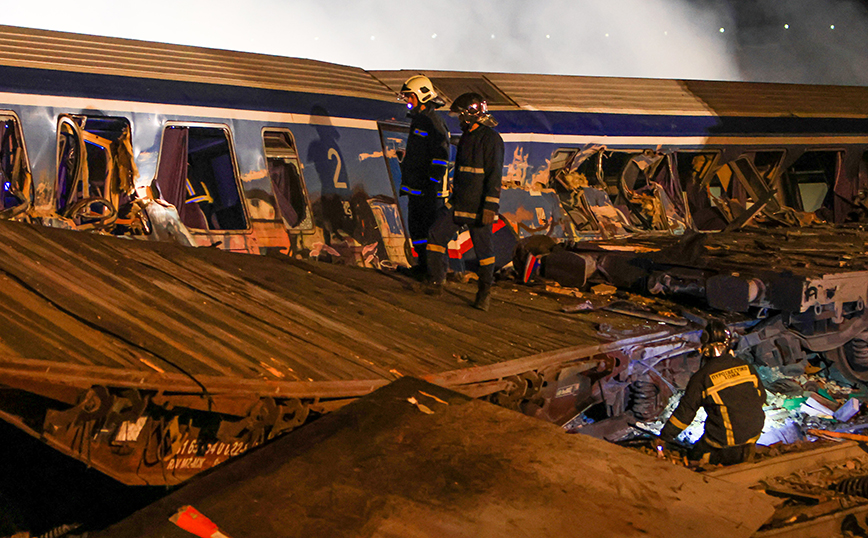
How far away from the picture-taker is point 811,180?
10.5 metres

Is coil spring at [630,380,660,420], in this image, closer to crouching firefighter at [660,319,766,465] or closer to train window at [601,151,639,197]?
crouching firefighter at [660,319,766,465]

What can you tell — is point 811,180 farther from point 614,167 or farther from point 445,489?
point 445,489

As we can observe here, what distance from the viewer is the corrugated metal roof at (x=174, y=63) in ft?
15.3

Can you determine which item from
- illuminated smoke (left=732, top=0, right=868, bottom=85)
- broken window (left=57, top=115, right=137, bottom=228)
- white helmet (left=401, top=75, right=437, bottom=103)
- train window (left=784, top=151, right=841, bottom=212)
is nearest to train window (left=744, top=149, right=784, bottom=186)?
train window (left=784, top=151, right=841, bottom=212)

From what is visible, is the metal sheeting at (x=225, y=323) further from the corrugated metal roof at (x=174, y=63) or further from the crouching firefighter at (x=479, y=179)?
the corrugated metal roof at (x=174, y=63)

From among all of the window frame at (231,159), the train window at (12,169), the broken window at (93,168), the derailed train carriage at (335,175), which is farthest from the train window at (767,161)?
the train window at (12,169)

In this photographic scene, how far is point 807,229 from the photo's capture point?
8.81 metres

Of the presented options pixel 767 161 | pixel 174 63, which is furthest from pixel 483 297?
pixel 767 161

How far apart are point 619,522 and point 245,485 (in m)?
1.21

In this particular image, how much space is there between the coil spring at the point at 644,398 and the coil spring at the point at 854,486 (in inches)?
49.9

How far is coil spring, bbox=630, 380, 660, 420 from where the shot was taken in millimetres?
4656

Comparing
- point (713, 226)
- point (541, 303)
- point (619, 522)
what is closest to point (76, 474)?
point (619, 522)

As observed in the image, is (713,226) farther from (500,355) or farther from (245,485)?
(245,485)

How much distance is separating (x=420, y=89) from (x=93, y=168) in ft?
8.21
